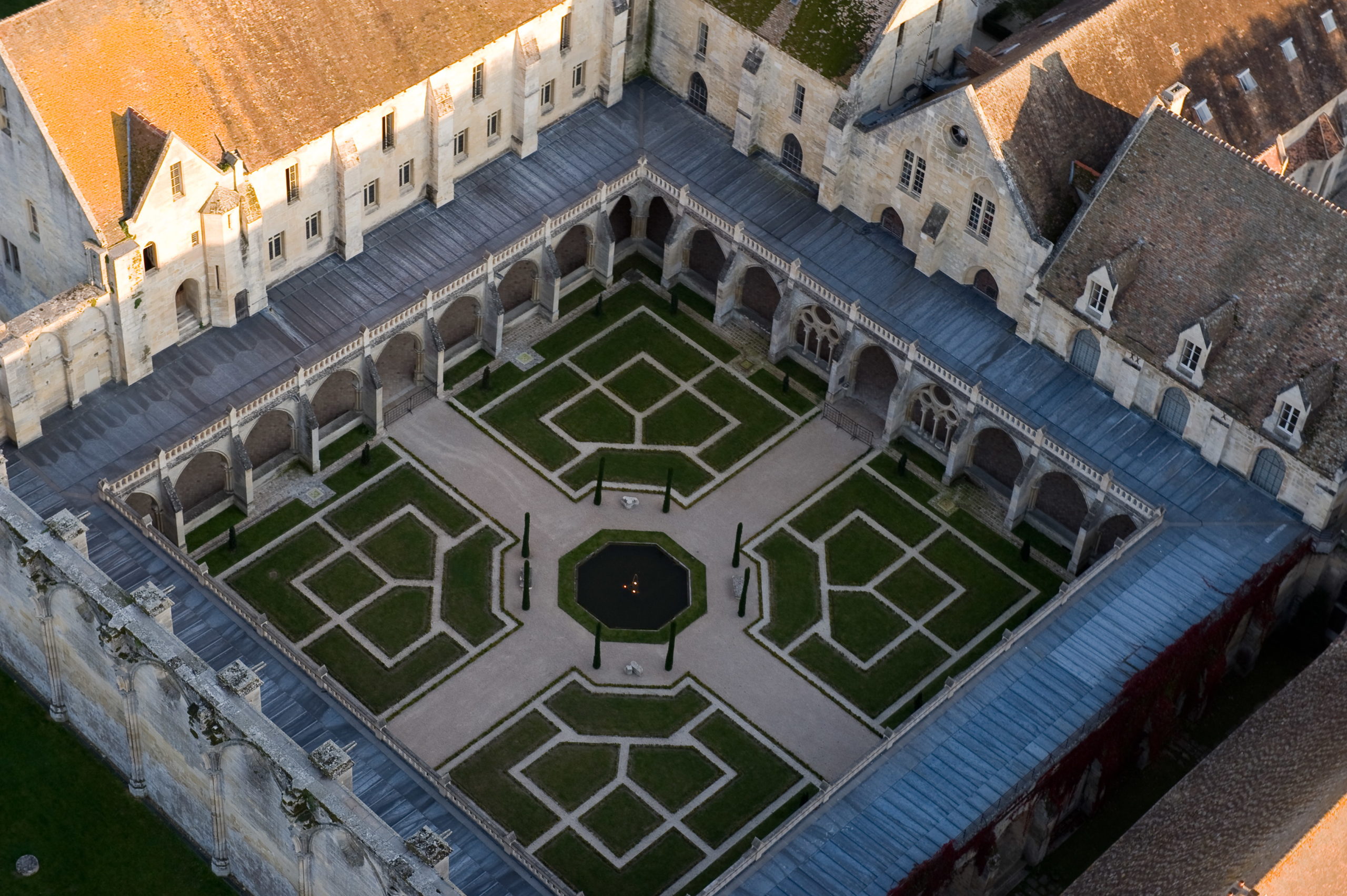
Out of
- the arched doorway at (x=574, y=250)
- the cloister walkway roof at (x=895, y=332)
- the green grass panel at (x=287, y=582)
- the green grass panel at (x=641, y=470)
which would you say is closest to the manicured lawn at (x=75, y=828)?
the cloister walkway roof at (x=895, y=332)

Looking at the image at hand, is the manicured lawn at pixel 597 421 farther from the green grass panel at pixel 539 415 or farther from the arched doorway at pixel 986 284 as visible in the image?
the arched doorway at pixel 986 284

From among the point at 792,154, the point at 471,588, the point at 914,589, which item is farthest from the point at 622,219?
the point at 914,589

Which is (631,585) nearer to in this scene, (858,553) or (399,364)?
(858,553)

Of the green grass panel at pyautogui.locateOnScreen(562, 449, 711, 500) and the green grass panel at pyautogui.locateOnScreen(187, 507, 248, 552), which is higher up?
the green grass panel at pyautogui.locateOnScreen(562, 449, 711, 500)

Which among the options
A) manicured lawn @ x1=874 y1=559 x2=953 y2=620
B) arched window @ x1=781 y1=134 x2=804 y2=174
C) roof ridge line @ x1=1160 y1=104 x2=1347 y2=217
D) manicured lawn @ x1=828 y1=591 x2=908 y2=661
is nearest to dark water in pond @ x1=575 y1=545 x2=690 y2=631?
manicured lawn @ x1=828 y1=591 x2=908 y2=661

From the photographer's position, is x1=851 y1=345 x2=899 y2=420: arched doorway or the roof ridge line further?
x1=851 y1=345 x2=899 y2=420: arched doorway

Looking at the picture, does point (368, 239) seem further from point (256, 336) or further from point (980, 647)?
point (980, 647)

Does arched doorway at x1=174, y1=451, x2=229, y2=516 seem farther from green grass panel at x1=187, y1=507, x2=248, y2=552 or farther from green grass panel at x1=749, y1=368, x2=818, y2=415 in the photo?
A: green grass panel at x1=749, y1=368, x2=818, y2=415

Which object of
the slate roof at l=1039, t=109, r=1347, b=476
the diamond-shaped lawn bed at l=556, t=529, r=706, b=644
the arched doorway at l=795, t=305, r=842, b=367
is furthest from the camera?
the arched doorway at l=795, t=305, r=842, b=367
